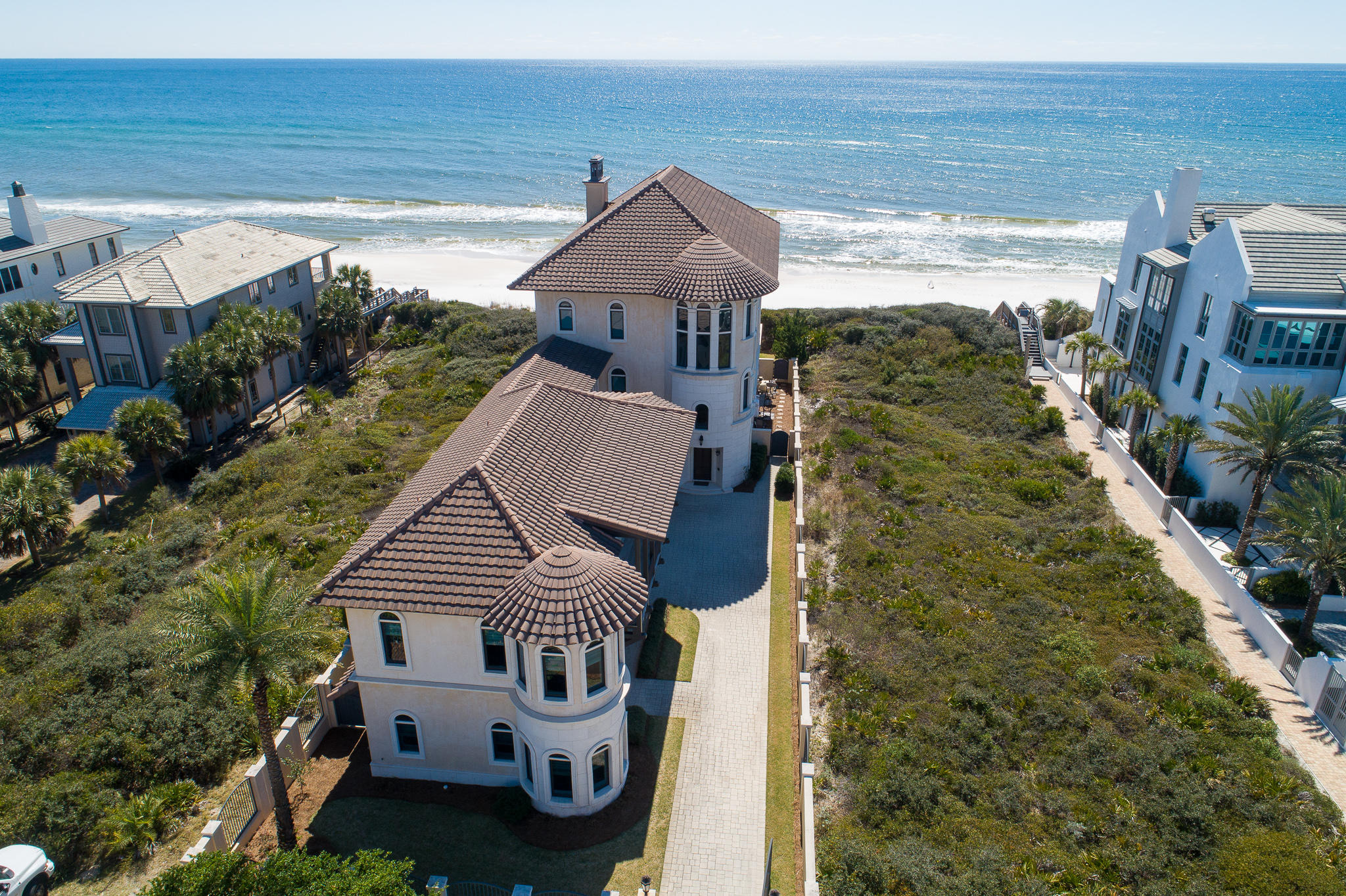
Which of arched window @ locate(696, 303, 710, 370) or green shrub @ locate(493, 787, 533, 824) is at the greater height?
arched window @ locate(696, 303, 710, 370)

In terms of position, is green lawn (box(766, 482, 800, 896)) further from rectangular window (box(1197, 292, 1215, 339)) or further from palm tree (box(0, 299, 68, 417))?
palm tree (box(0, 299, 68, 417))

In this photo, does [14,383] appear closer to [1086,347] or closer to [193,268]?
[193,268]

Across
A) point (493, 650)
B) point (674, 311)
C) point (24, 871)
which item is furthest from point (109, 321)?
point (493, 650)

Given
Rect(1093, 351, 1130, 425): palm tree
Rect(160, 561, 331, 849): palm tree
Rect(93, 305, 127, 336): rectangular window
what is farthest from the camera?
Rect(93, 305, 127, 336): rectangular window

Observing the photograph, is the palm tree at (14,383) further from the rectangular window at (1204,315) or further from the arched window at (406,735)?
the rectangular window at (1204,315)

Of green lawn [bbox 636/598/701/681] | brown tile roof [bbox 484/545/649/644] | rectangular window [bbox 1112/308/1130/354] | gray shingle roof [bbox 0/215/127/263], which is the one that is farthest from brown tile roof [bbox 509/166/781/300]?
gray shingle roof [bbox 0/215/127/263]

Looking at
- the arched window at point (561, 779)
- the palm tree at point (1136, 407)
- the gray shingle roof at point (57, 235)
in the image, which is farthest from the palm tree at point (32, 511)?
the palm tree at point (1136, 407)
